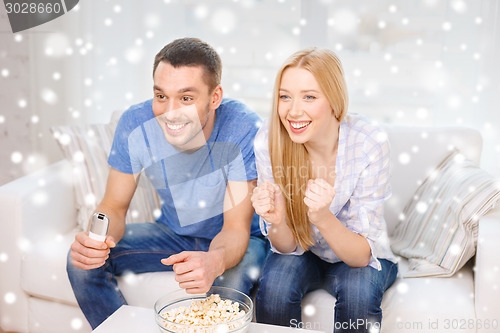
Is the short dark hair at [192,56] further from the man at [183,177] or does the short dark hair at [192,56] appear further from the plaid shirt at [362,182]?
the plaid shirt at [362,182]

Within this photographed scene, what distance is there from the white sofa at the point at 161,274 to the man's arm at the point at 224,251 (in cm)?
21

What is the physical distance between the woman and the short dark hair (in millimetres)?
223

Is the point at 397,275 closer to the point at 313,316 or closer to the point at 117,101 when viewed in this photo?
the point at 313,316

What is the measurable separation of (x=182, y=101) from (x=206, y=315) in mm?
655

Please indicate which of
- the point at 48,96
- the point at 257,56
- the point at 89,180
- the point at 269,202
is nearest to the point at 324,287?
the point at 269,202

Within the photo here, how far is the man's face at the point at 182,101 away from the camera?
1.33m

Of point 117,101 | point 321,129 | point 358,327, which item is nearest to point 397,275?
point 358,327

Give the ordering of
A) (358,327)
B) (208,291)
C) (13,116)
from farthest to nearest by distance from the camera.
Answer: (13,116) → (358,327) → (208,291)

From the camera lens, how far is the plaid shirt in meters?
1.23

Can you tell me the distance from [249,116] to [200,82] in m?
0.19

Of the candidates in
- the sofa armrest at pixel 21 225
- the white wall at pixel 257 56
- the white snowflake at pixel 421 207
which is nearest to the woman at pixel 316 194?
the white snowflake at pixel 421 207

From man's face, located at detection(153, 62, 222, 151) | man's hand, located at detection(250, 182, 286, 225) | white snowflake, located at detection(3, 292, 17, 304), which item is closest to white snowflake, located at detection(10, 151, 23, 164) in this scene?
white snowflake, located at detection(3, 292, 17, 304)

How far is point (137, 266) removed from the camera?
1380 millimetres

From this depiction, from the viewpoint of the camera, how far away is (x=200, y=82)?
4.42 ft
